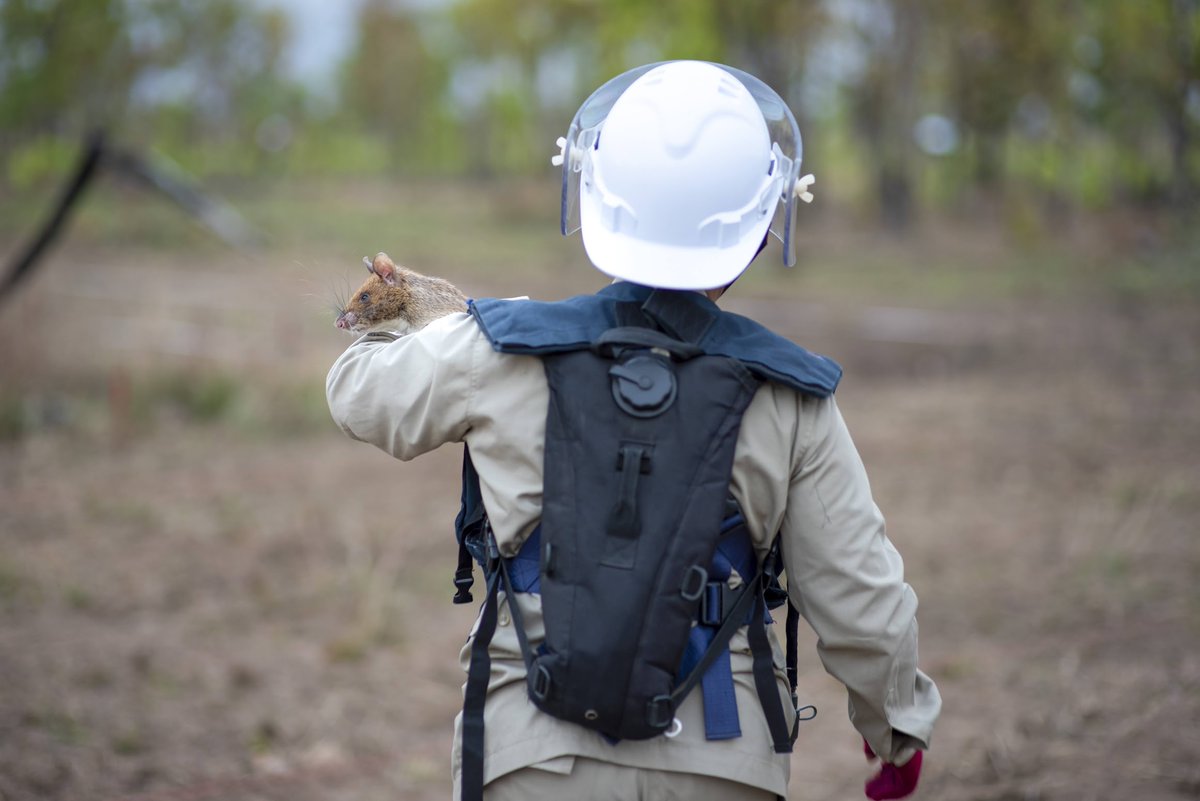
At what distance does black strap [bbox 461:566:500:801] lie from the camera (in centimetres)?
183

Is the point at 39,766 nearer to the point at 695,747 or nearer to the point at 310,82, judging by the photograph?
the point at 695,747

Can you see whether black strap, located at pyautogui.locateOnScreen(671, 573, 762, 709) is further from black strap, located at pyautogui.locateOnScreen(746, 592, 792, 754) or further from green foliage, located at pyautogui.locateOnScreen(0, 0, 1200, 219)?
green foliage, located at pyautogui.locateOnScreen(0, 0, 1200, 219)

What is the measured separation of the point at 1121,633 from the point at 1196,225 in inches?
454

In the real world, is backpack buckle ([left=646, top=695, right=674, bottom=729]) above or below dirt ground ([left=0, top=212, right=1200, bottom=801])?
above

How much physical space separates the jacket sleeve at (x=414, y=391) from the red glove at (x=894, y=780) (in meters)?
1.05

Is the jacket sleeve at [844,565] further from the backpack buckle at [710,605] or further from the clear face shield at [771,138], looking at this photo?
the clear face shield at [771,138]

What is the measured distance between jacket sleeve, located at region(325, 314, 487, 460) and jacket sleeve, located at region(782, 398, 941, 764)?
1.91ft

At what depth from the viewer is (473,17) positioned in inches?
1884

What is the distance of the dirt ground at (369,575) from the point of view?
14.4ft

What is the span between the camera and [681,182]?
1828mm

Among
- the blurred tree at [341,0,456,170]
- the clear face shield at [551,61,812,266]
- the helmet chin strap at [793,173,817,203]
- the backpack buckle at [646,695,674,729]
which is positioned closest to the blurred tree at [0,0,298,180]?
the blurred tree at [341,0,456,170]

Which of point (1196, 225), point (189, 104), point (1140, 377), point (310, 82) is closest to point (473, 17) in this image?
point (189, 104)

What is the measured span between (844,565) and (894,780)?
1.85 ft

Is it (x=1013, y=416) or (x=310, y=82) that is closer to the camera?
(x=1013, y=416)
